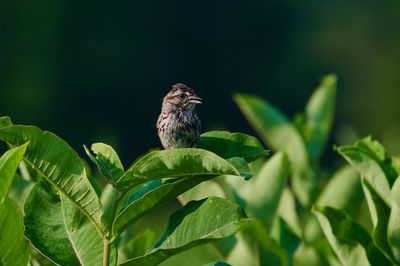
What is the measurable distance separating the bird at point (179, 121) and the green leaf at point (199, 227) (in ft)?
2.74

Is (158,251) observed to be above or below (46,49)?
above

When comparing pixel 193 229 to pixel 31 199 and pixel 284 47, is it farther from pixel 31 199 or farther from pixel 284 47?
pixel 284 47

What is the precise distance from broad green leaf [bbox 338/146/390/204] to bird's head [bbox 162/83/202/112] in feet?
3.51

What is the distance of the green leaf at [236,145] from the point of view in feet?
5.84

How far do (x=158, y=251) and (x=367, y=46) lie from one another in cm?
2807

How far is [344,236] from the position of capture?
78.5 inches

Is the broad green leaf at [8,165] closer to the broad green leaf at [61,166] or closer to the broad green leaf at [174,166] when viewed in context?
the broad green leaf at [61,166]

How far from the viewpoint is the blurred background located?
21250mm

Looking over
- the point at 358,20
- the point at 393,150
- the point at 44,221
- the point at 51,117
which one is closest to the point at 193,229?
the point at 44,221

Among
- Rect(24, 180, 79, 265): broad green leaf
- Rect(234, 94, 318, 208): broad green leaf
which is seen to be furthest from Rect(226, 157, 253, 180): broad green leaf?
Rect(234, 94, 318, 208): broad green leaf

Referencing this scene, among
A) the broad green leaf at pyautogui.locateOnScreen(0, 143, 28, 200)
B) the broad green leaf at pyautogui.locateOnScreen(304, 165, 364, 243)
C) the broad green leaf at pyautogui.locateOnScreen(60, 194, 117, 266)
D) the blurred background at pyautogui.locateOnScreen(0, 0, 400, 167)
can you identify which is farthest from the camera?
the blurred background at pyautogui.locateOnScreen(0, 0, 400, 167)

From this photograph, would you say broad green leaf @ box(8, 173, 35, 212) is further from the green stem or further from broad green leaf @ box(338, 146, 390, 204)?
broad green leaf @ box(338, 146, 390, 204)

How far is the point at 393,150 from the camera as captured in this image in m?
3.86

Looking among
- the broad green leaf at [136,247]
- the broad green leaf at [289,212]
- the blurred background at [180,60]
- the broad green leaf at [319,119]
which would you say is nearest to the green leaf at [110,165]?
the broad green leaf at [136,247]
